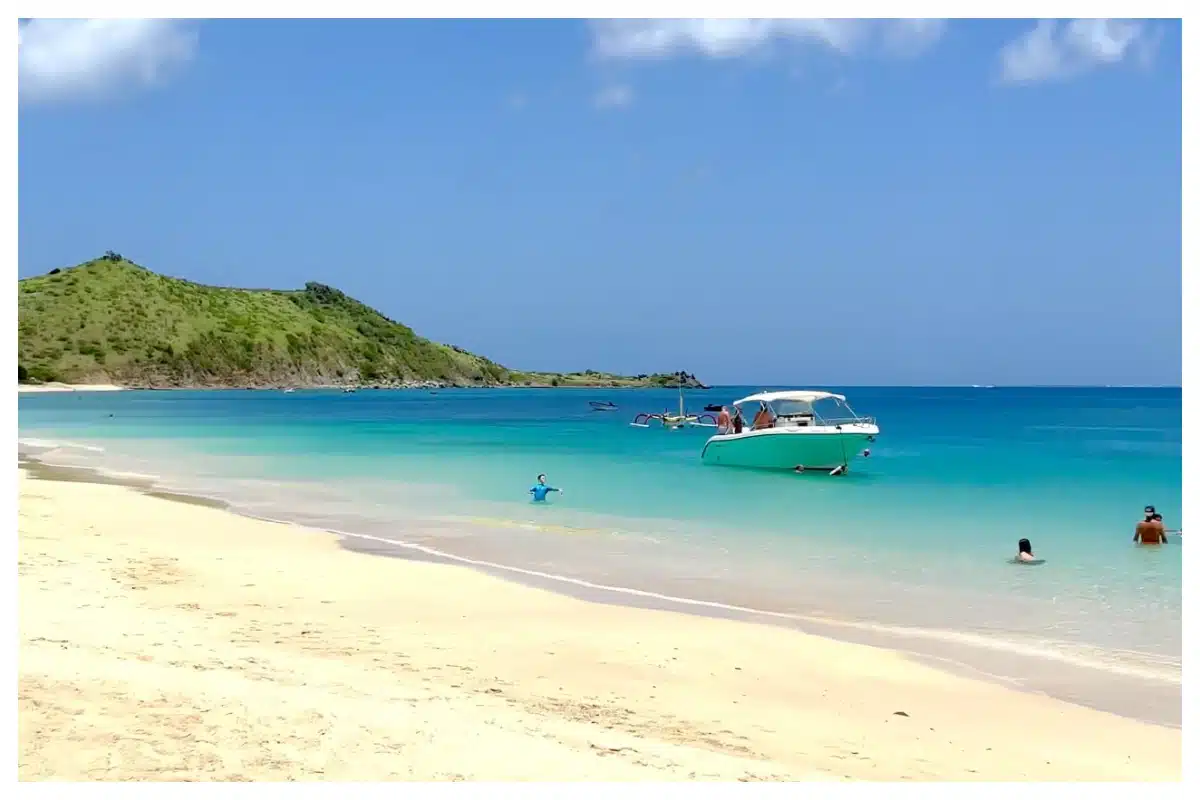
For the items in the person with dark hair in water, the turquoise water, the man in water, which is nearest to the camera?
the turquoise water

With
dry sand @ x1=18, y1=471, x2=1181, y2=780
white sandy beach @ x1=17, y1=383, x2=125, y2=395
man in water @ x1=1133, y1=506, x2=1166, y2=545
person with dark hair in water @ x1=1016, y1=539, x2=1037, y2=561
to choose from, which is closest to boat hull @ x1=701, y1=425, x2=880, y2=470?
man in water @ x1=1133, y1=506, x2=1166, y2=545

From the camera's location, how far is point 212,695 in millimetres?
7742

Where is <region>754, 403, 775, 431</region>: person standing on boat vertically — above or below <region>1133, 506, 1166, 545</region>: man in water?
above

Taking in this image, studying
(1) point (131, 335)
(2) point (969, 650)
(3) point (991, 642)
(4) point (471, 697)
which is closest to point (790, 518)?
(3) point (991, 642)

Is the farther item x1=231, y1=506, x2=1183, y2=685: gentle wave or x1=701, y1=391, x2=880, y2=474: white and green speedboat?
x1=701, y1=391, x2=880, y2=474: white and green speedboat

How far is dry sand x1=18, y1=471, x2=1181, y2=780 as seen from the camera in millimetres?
6809

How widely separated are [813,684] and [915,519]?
1573cm

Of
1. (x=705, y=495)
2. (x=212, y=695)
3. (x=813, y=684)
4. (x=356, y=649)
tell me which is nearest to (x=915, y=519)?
(x=705, y=495)

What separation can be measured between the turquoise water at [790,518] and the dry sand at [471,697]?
2572 millimetres

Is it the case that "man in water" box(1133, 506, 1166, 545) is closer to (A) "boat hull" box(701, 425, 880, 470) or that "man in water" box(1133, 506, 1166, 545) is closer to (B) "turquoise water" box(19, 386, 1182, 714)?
(B) "turquoise water" box(19, 386, 1182, 714)

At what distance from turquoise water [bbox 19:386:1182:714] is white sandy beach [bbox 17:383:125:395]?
3741 inches

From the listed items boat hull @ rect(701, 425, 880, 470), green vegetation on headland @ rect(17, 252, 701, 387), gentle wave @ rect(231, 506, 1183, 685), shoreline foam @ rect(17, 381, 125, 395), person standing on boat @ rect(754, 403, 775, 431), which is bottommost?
gentle wave @ rect(231, 506, 1183, 685)
